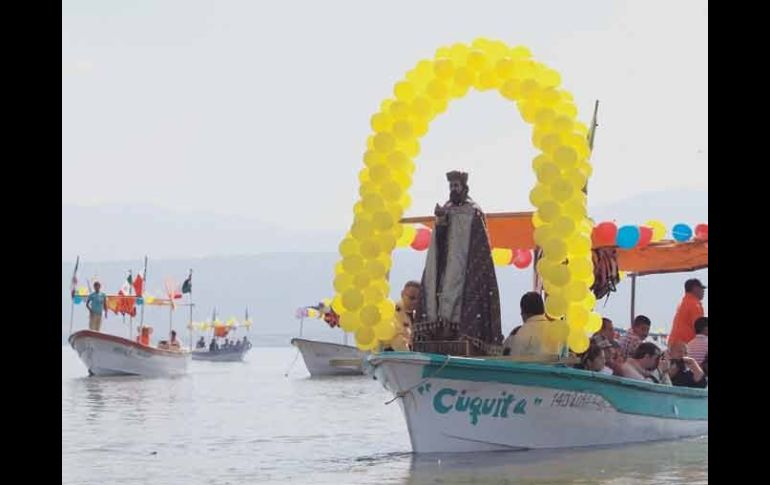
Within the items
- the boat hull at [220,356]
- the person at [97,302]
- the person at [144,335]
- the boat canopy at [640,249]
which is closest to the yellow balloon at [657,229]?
Result: the boat canopy at [640,249]

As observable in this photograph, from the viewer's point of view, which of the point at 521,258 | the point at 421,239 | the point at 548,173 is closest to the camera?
the point at 548,173

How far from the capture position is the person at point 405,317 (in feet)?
45.6

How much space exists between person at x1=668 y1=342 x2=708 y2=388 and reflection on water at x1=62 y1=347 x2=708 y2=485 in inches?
29.5

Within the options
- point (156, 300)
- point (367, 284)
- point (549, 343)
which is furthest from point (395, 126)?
point (156, 300)

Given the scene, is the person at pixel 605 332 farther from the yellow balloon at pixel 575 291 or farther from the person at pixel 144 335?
the person at pixel 144 335

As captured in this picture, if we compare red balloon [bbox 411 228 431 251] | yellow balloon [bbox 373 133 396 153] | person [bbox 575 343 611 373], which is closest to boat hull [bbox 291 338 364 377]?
red balloon [bbox 411 228 431 251]

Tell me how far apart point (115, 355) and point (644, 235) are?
26.7 m

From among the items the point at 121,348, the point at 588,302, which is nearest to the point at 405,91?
the point at 588,302

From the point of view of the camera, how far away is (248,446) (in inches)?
623

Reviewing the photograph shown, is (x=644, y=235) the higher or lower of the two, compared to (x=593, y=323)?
higher

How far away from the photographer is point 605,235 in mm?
15039

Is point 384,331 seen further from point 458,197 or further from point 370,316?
point 458,197

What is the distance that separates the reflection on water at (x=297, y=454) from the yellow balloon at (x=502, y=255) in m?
2.83
